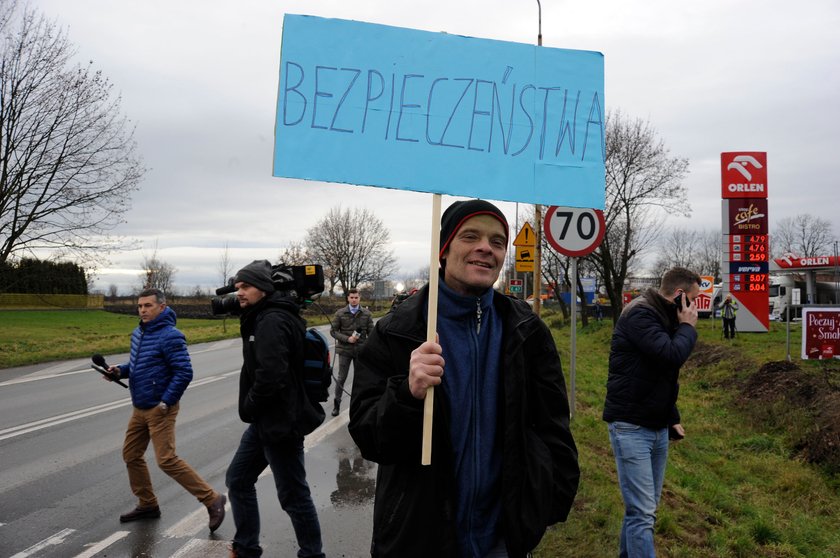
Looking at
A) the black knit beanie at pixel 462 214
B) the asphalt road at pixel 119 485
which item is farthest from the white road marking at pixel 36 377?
the black knit beanie at pixel 462 214

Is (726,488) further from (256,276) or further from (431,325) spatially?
(431,325)

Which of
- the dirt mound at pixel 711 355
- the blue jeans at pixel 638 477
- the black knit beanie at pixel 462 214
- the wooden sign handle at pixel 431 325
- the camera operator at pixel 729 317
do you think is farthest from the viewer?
the camera operator at pixel 729 317

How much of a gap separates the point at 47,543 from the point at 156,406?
119 cm

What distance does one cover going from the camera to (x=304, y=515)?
3.88 metres

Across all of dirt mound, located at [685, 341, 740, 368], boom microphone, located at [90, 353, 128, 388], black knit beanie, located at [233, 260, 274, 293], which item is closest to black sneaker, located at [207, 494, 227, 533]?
boom microphone, located at [90, 353, 128, 388]

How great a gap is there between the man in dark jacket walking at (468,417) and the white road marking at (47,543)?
352 centimetres

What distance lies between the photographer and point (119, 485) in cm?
588

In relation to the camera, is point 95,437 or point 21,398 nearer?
point 95,437

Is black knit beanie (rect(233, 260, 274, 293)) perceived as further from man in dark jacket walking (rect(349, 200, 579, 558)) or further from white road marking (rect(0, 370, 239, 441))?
white road marking (rect(0, 370, 239, 441))

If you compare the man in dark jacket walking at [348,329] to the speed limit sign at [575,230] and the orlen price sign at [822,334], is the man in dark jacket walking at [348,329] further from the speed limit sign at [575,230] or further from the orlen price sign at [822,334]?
the orlen price sign at [822,334]

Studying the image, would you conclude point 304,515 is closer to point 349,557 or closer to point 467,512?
point 349,557

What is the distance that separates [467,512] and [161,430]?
11.9ft

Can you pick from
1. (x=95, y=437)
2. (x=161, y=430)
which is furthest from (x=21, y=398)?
(x=161, y=430)

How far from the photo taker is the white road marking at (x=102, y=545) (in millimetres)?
4242
